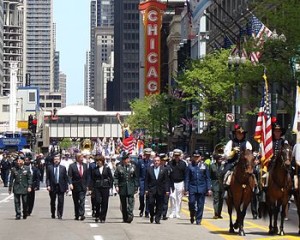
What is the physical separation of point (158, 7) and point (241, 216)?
161613 millimetres

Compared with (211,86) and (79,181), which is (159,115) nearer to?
(211,86)

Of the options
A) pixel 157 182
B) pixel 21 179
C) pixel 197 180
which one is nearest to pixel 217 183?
pixel 157 182

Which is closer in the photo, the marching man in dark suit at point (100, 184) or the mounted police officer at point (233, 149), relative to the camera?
the mounted police officer at point (233, 149)

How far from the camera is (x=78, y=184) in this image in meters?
29.0

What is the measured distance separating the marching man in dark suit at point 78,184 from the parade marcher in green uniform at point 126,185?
5.29ft

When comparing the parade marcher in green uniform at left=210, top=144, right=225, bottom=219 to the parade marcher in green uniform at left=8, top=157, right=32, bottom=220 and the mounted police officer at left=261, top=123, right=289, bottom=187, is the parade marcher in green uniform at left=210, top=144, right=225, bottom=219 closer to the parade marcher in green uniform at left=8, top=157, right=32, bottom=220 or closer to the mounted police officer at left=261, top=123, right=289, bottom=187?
the mounted police officer at left=261, top=123, right=289, bottom=187

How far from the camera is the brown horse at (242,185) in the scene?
22.1 metres

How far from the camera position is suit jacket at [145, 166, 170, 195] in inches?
1086

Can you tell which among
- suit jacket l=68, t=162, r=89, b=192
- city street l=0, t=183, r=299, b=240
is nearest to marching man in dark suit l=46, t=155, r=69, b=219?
city street l=0, t=183, r=299, b=240

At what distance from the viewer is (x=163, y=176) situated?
27.7 meters

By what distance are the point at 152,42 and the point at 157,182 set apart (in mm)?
154550

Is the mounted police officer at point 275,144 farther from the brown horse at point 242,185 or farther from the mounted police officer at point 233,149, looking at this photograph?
the mounted police officer at point 233,149

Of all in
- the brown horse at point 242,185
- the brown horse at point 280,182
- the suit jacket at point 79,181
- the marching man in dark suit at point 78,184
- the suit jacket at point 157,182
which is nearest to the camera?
the brown horse at point 280,182

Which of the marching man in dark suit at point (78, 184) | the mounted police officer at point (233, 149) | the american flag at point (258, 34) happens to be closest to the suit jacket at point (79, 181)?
the marching man in dark suit at point (78, 184)
